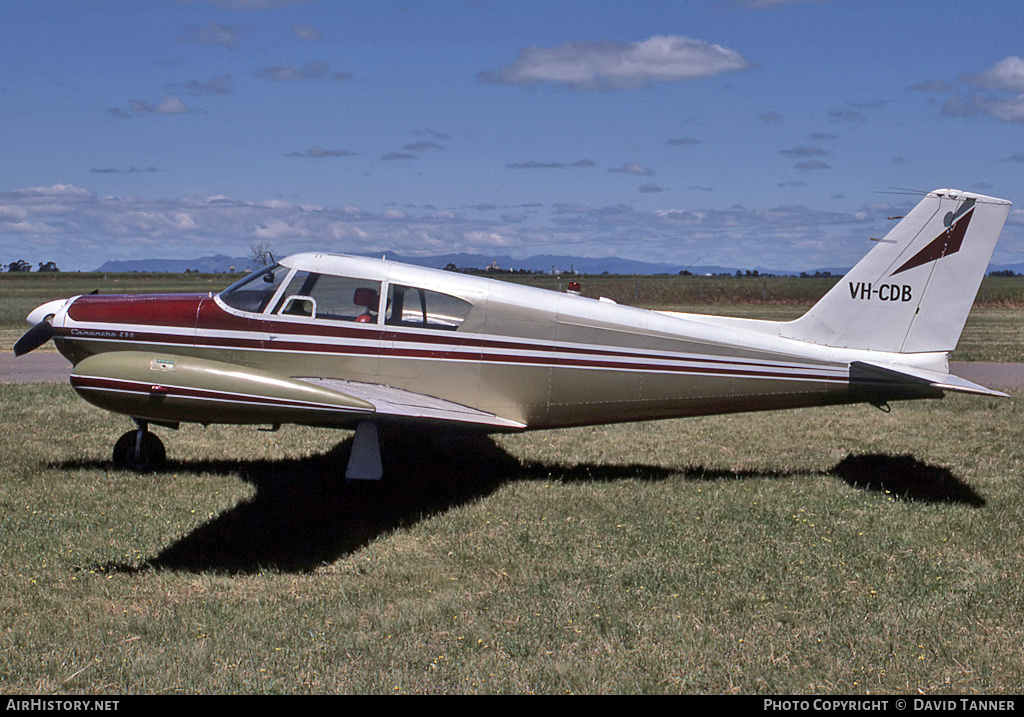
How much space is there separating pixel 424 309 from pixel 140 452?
12.5 feet

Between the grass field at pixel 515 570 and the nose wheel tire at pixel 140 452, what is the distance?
213 mm

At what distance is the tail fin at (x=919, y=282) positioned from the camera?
28.2 ft

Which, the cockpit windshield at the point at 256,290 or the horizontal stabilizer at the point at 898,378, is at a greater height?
the cockpit windshield at the point at 256,290

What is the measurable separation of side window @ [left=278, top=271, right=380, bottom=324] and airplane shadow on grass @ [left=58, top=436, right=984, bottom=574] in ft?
6.23

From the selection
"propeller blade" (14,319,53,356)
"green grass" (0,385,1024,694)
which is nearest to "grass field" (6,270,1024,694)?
"green grass" (0,385,1024,694)

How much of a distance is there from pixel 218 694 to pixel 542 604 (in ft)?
7.25

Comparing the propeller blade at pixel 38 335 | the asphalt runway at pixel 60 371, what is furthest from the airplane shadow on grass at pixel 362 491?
the asphalt runway at pixel 60 371

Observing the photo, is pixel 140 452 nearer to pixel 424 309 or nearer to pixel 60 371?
pixel 424 309

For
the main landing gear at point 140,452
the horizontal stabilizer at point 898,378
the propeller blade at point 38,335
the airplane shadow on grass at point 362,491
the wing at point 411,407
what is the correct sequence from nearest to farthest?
the airplane shadow on grass at point 362,491
the wing at point 411,407
the horizontal stabilizer at point 898,378
the propeller blade at point 38,335
the main landing gear at point 140,452

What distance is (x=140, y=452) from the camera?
9.59m

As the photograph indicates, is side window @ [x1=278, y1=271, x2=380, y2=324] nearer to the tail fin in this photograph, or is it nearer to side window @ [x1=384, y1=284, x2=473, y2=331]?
side window @ [x1=384, y1=284, x2=473, y2=331]

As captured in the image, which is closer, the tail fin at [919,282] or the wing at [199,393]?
the wing at [199,393]

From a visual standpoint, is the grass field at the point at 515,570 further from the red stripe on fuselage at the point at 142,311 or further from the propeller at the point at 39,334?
the red stripe on fuselage at the point at 142,311

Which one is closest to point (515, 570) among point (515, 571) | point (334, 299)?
point (515, 571)
